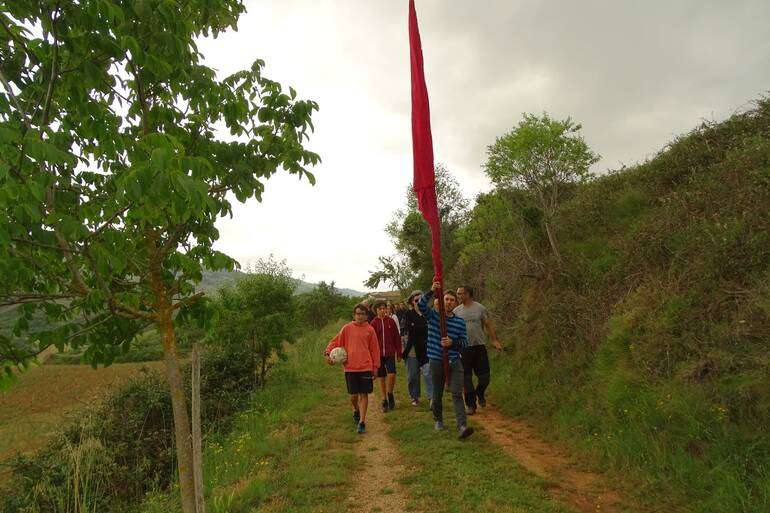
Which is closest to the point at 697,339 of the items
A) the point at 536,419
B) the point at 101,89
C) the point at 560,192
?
the point at 536,419

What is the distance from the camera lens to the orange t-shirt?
7340mm

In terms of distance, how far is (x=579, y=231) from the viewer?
41.4ft

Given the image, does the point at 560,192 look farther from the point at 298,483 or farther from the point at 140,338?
Result: the point at 140,338

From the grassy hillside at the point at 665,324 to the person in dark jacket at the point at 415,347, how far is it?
6.05 feet

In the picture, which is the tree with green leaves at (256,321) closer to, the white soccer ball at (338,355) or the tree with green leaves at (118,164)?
the white soccer ball at (338,355)

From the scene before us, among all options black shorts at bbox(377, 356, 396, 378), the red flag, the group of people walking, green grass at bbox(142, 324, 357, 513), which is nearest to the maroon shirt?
the group of people walking

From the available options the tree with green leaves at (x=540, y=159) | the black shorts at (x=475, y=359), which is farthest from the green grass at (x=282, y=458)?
the tree with green leaves at (x=540, y=159)

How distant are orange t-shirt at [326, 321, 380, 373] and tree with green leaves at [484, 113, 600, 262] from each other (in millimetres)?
6419

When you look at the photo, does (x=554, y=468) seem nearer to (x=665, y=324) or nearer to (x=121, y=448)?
(x=665, y=324)

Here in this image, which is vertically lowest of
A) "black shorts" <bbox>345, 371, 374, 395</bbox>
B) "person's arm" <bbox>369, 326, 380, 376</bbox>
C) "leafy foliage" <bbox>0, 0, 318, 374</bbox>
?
"black shorts" <bbox>345, 371, 374, 395</bbox>

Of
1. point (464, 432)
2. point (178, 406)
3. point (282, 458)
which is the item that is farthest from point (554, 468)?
point (178, 406)

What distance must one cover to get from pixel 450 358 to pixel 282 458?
113 inches

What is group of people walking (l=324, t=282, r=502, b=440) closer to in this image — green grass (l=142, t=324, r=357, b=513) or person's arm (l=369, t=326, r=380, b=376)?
person's arm (l=369, t=326, r=380, b=376)

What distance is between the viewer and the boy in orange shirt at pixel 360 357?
24.1ft
